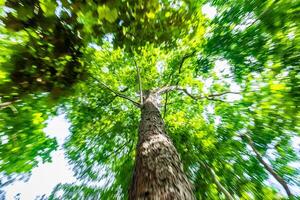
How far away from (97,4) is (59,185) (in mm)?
6254

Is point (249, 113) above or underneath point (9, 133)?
underneath

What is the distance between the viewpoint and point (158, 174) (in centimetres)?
220

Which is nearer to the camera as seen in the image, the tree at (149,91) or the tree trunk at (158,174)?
the tree trunk at (158,174)

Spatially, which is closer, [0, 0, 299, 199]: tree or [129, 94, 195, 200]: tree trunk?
[129, 94, 195, 200]: tree trunk

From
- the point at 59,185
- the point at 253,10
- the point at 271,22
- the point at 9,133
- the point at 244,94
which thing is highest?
the point at 253,10

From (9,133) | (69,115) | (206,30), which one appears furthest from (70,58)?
(69,115)

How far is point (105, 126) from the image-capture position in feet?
25.4

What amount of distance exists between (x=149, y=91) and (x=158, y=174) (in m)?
5.71

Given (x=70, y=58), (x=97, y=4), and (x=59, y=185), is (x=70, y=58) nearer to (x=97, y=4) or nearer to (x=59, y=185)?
(x=97, y=4)

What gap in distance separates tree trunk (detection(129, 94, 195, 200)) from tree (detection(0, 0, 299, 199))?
0.05 ft

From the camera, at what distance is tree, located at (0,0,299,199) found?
2.75 meters

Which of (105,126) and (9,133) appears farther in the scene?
(105,126)

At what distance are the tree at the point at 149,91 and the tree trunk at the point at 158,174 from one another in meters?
0.02

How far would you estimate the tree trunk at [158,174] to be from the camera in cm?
189
